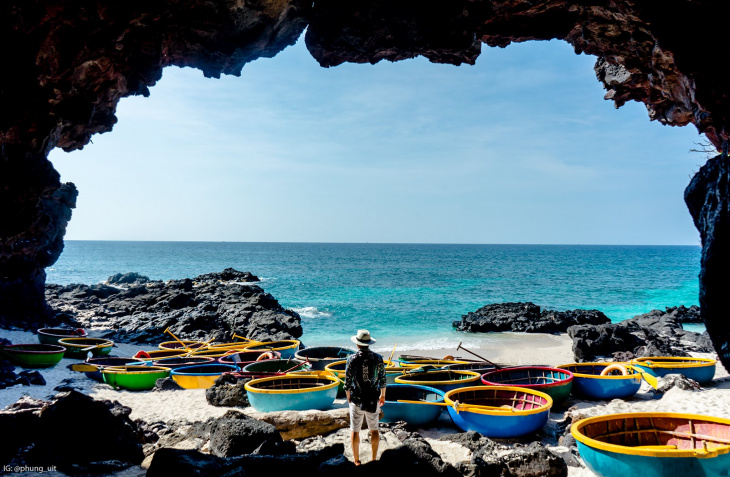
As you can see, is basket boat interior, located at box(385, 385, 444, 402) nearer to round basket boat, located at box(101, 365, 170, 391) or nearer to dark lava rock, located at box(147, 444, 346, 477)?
dark lava rock, located at box(147, 444, 346, 477)

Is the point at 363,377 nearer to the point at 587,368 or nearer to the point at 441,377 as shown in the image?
the point at 441,377

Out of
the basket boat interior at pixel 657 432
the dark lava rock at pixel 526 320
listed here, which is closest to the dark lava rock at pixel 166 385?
the basket boat interior at pixel 657 432

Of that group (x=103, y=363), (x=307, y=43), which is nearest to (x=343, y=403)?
(x=103, y=363)

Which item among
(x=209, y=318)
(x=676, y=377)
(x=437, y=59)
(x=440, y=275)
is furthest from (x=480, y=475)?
(x=440, y=275)

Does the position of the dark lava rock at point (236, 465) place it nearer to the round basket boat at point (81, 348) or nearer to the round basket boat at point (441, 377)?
the round basket boat at point (441, 377)

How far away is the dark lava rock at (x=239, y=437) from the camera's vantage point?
727 centimetres

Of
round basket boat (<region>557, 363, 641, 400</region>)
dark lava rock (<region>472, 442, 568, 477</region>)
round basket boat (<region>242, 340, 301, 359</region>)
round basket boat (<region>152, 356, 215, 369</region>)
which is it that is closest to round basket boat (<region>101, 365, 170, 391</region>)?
round basket boat (<region>152, 356, 215, 369</region>)

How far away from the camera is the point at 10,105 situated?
1012 cm

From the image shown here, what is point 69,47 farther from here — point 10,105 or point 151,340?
point 151,340

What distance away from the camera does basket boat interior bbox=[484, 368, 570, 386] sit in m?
12.6

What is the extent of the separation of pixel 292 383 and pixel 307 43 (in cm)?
922

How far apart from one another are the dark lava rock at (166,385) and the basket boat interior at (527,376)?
9.30m

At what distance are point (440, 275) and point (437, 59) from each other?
197ft

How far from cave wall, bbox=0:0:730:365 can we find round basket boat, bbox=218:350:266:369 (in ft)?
25.8
